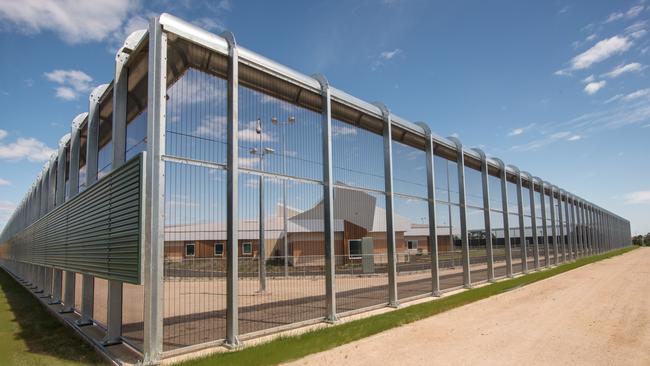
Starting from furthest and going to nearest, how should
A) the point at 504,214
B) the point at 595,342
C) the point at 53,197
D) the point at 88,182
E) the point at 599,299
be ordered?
the point at 504,214, the point at 53,197, the point at 599,299, the point at 88,182, the point at 595,342

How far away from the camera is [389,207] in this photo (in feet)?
43.9

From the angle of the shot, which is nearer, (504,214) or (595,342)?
(595,342)

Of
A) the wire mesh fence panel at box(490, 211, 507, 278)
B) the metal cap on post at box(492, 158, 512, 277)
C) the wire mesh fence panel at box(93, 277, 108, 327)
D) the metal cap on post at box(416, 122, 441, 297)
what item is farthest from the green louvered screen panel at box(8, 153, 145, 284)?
the metal cap on post at box(492, 158, 512, 277)

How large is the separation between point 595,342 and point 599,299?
21.2ft

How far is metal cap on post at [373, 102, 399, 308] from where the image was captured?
12805 mm

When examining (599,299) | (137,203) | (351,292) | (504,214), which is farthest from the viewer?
(504,214)

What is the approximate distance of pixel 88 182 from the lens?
1105cm

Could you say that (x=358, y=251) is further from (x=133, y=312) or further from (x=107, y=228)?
(x=107, y=228)

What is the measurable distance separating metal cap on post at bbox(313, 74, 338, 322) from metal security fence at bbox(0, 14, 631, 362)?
0.03 metres

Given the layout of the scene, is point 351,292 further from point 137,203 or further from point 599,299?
point 137,203

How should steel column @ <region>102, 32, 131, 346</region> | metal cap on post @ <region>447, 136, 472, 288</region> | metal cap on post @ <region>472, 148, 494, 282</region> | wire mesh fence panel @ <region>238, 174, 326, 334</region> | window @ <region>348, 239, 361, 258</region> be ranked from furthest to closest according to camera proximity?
metal cap on post @ <region>472, 148, 494, 282</region>
metal cap on post @ <region>447, 136, 472, 288</region>
window @ <region>348, 239, 361, 258</region>
wire mesh fence panel @ <region>238, 174, 326, 334</region>
steel column @ <region>102, 32, 131, 346</region>

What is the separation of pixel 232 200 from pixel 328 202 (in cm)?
318

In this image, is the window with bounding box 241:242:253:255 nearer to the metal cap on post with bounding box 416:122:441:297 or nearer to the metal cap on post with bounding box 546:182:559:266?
the metal cap on post with bounding box 416:122:441:297

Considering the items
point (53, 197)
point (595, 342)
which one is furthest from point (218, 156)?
point (53, 197)
